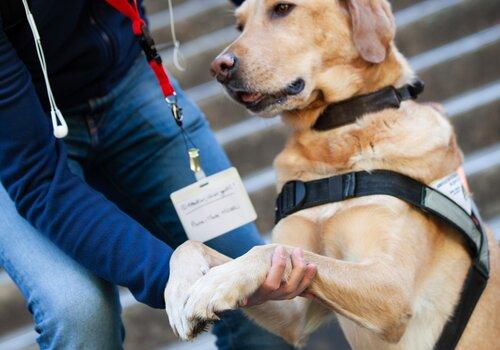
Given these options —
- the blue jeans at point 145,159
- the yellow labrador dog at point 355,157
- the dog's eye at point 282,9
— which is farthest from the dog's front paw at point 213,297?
the dog's eye at point 282,9

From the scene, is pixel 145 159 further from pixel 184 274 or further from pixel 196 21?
pixel 196 21

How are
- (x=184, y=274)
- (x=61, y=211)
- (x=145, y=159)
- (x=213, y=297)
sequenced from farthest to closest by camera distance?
(x=145, y=159) < (x=61, y=211) < (x=184, y=274) < (x=213, y=297)

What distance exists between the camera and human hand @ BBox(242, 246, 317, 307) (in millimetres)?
1748

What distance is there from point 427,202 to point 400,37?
8.23 ft

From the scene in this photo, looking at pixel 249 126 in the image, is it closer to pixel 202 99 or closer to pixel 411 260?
pixel 202 99

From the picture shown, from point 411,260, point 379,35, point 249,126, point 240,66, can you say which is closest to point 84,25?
point 240,66

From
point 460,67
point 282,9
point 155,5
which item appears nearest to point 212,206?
point 282,9

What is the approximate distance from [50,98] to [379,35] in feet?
3.10

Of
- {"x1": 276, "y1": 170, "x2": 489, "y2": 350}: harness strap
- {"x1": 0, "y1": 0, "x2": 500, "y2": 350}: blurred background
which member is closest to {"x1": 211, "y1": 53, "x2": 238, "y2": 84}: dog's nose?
{"x1": 276, "y1": 170, "x2": 489, "y2": 350}: harness strap

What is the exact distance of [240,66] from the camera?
218 cm

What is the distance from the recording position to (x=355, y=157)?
2170 millimetres

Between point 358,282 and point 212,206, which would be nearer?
point 358,282

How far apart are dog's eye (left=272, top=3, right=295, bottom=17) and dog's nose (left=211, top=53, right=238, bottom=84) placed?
0.80 feet

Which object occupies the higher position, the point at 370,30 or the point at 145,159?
the point at 370,30
